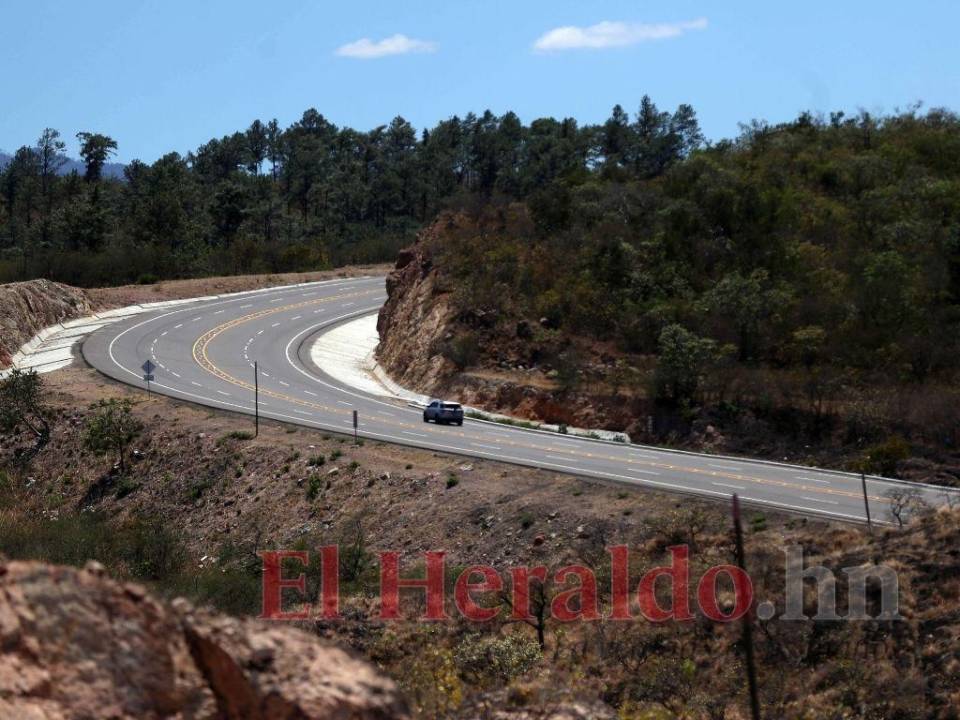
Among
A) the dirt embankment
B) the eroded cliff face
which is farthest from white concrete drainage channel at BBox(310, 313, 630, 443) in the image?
the dirt embankment

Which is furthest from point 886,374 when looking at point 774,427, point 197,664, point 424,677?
point 197,664

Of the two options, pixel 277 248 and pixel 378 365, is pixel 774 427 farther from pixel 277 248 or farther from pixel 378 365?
pixel 277 248

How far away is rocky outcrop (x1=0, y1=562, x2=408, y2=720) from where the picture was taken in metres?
9.96

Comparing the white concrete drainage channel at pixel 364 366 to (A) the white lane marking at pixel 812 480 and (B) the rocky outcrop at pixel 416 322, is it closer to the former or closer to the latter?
(B) the rocky outcrop at pixel 416 322

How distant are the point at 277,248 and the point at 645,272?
5519cm

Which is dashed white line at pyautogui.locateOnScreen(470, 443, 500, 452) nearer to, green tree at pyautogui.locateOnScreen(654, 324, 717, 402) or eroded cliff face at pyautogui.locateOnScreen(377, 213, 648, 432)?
eroded cliff face at pyautogui.locateOnScreen(377, 213, 648, 432)

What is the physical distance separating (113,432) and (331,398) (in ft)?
34.5

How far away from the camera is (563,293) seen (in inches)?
2238

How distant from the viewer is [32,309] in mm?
68812

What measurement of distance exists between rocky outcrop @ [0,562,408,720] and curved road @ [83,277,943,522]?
19.9m

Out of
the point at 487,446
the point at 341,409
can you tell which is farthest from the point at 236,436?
the point at 487,446

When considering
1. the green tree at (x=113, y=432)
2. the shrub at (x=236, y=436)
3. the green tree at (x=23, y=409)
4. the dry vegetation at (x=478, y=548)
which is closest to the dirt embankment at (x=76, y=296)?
the green tree at (x=23, y=409)

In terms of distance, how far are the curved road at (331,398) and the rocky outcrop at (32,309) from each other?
3.35 metres

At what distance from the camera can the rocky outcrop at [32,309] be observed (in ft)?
210
